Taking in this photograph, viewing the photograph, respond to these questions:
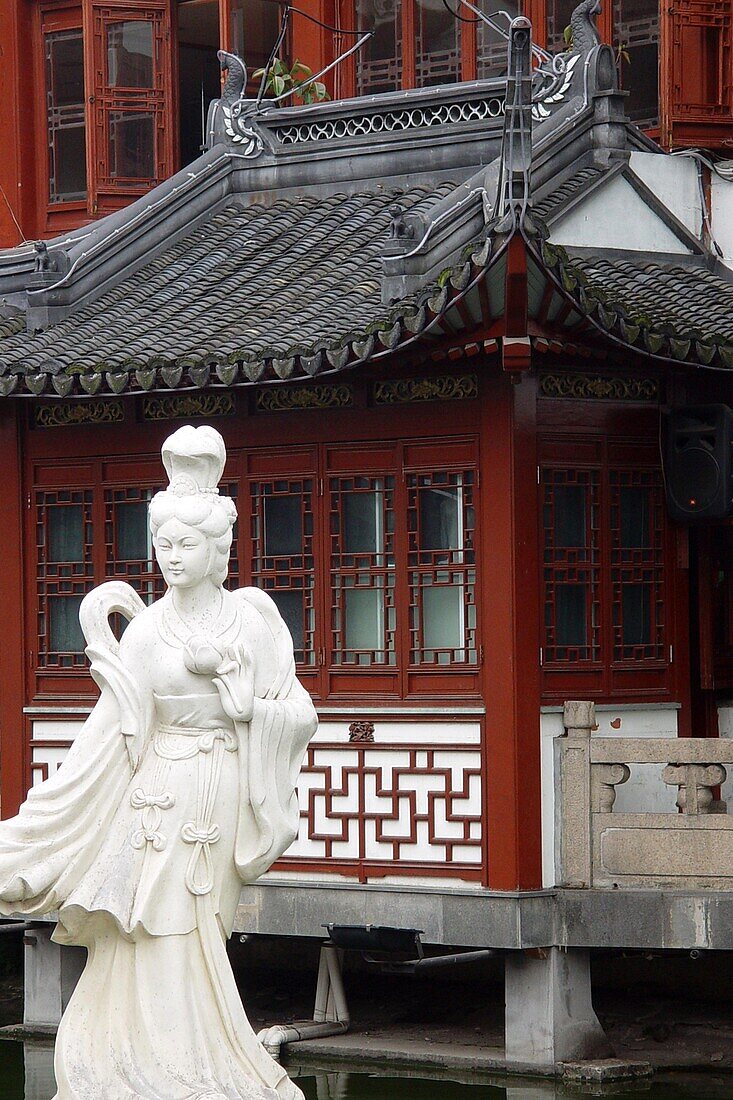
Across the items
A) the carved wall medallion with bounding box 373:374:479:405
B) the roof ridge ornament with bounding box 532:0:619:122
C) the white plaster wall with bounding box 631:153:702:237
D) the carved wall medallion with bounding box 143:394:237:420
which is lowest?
the carved wall medallion with bounding box 373:374:479:405

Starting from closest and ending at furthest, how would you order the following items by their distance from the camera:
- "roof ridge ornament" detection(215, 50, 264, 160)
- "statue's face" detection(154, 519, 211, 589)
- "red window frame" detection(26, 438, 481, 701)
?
"statue's face" detection(154, 519, 211, 589)
"red window frame" detection(26, 438, 481, 701)
"roof ridge ornament" detection(215, 50, 264, 160)

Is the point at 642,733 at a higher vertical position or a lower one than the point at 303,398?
lower

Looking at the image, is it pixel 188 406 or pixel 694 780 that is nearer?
pixel 694 780

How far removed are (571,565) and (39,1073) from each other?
4.33 metres

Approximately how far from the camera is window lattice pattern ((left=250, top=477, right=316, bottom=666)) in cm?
1434

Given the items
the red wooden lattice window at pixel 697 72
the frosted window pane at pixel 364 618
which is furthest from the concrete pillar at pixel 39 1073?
the red wooden lattice window at pixel 697 72

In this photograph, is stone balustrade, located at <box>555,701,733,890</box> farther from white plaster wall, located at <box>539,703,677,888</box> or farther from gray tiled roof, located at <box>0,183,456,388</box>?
gray tiled roof, located at <box>0,183,456,388</box>

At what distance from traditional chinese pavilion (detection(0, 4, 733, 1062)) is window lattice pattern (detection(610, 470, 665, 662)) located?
0.8 inches

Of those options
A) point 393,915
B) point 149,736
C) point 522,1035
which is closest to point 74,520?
point 393,915

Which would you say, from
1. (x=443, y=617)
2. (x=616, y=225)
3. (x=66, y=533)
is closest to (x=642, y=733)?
(x=443, y=617)

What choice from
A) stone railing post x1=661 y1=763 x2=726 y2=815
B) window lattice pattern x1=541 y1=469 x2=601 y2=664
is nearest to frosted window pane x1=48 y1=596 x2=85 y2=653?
window lattice pattern x1=541 y1=469 x2=601 y2=664

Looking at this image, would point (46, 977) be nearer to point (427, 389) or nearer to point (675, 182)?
point (427, 389)

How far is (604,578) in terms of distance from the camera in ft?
45.8

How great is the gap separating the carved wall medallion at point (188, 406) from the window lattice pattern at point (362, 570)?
0.99 meters
